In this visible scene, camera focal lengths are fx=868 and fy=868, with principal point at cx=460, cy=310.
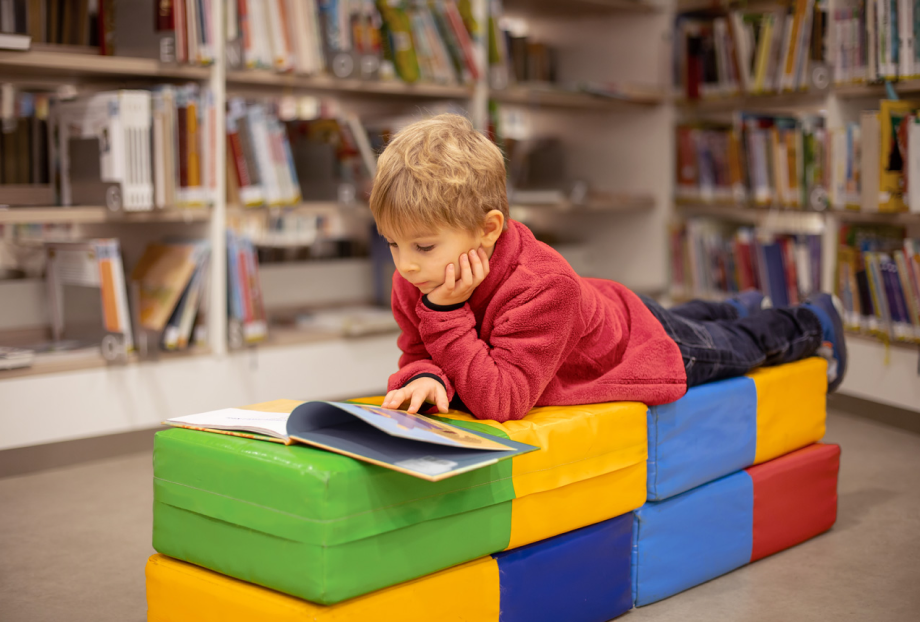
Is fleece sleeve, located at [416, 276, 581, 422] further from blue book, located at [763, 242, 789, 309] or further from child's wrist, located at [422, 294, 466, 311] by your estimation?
blue book, located at [763, 242, 789, 309]

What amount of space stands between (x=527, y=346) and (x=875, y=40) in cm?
222

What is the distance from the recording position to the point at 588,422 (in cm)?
142

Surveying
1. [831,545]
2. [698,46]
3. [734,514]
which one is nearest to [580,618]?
[734,514]

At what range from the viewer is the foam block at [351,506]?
111 centimetres

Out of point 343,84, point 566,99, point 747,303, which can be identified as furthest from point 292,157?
point 747,303

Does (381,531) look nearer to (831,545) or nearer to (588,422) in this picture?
(588,422)

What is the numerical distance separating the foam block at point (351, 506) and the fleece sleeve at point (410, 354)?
0.26 ft

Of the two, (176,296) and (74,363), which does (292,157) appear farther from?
(74,363)

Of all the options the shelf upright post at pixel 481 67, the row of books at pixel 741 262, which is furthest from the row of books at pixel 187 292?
the row of books at pixel 741 262

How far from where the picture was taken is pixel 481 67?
336 centimetres

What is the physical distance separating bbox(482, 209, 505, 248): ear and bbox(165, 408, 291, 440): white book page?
16.7 inches

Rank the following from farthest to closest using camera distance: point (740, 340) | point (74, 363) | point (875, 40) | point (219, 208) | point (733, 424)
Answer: point (875, 40) → point (219, 208) → point (74, 363) → point (740, 340) → point (733, 424)

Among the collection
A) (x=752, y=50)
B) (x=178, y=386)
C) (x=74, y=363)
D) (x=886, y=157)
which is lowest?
(x=178, y=386)

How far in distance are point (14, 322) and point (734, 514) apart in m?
2.26
